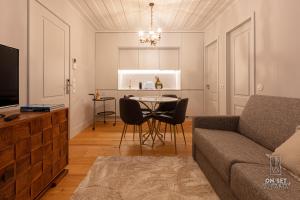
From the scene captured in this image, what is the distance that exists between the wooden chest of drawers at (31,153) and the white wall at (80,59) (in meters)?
2.09

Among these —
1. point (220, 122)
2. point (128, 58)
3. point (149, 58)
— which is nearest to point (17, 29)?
point (220, 122)

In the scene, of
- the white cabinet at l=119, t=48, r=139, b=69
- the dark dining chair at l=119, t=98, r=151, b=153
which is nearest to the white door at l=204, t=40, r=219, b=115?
the white cabinet at l=119, t=48, r=139, b=69

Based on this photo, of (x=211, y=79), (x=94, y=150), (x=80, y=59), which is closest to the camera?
(x=94, y=150)

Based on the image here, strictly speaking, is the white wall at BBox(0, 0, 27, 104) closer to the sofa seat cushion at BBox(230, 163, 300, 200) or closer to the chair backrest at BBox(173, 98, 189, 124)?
the chair backrest at BBox(173, 98, 189, 124)

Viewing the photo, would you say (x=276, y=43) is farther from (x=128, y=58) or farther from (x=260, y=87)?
(x=128, y=58)

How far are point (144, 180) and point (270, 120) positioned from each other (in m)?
1.46

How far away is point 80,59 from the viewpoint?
5109 mm

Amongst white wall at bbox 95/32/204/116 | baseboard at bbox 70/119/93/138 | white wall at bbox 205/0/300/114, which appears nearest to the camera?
white wall at bbox 205/0/300/114

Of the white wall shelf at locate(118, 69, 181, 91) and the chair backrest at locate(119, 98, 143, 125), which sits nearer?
the chair backrest at locate(119, 98, 143, 125)

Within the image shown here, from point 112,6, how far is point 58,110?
3032 millimetres

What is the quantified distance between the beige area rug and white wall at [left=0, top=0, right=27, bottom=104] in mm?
1351

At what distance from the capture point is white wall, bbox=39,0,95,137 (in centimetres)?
417

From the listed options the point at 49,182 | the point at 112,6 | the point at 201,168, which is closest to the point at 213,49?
the point at 112,6

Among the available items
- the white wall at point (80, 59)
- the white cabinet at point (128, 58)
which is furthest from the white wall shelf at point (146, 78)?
the white wall at point (80, 59)
